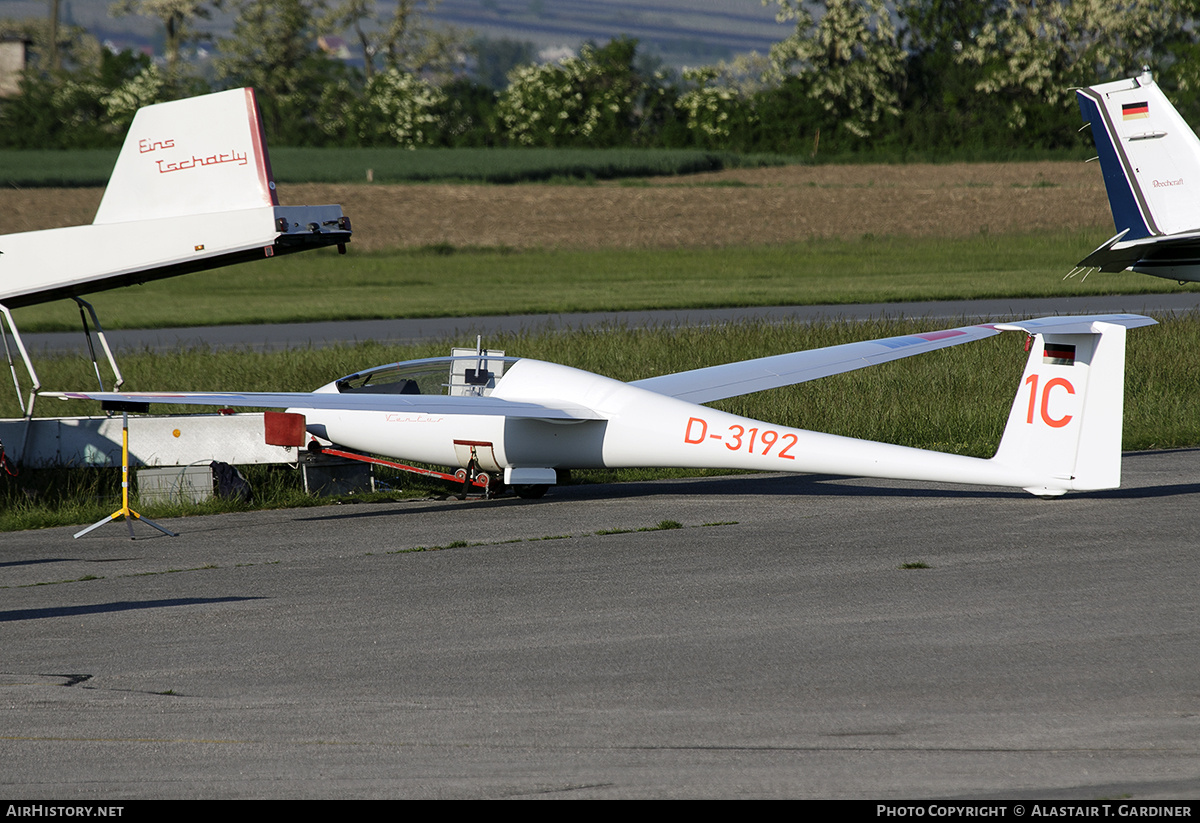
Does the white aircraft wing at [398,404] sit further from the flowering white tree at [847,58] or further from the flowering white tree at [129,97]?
the flowering white tree at [129,97]

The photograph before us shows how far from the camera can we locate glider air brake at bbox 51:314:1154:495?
10.5 metres

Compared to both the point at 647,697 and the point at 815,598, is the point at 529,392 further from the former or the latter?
the point at 647,697

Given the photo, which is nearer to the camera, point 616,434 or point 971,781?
point 971,781

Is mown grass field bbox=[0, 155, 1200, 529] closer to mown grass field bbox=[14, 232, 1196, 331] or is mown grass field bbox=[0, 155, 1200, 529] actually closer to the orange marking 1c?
mown grass field bbox=[14, 232, 1196, 331]

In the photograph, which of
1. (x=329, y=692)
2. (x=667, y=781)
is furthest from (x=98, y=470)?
(x=667, y=781)

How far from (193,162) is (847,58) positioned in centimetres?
9353

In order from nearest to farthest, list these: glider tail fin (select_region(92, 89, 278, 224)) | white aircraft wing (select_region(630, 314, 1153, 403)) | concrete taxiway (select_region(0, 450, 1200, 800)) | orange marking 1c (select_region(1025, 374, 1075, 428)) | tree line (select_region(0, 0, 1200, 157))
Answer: concrete taxiway (select_region(0, 450, 1200, 800)) < orange marking 1c (select_region(1025, 374, 1075, 428)) < glider tail fin (select_region(92, 89, 278, 224)) < white aircraft wing (select_region(630, 314, 1153, 403)) < tree line (select_region(0, 0, 1200, 157))

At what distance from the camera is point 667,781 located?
5398 mm

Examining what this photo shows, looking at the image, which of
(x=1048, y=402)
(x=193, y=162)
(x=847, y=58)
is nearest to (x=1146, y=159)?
(x=1048, y=402)

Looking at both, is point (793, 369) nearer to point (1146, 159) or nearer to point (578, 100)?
point (1146, 159)

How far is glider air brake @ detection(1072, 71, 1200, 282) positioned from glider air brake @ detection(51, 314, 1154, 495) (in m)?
7.40

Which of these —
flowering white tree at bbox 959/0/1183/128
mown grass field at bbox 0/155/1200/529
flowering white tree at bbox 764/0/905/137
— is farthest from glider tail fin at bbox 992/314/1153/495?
flowering white tree at bbox 764/0/905/137

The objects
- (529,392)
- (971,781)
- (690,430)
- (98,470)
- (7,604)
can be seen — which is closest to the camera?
(971,781)

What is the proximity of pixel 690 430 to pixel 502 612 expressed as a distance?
3906 mm
